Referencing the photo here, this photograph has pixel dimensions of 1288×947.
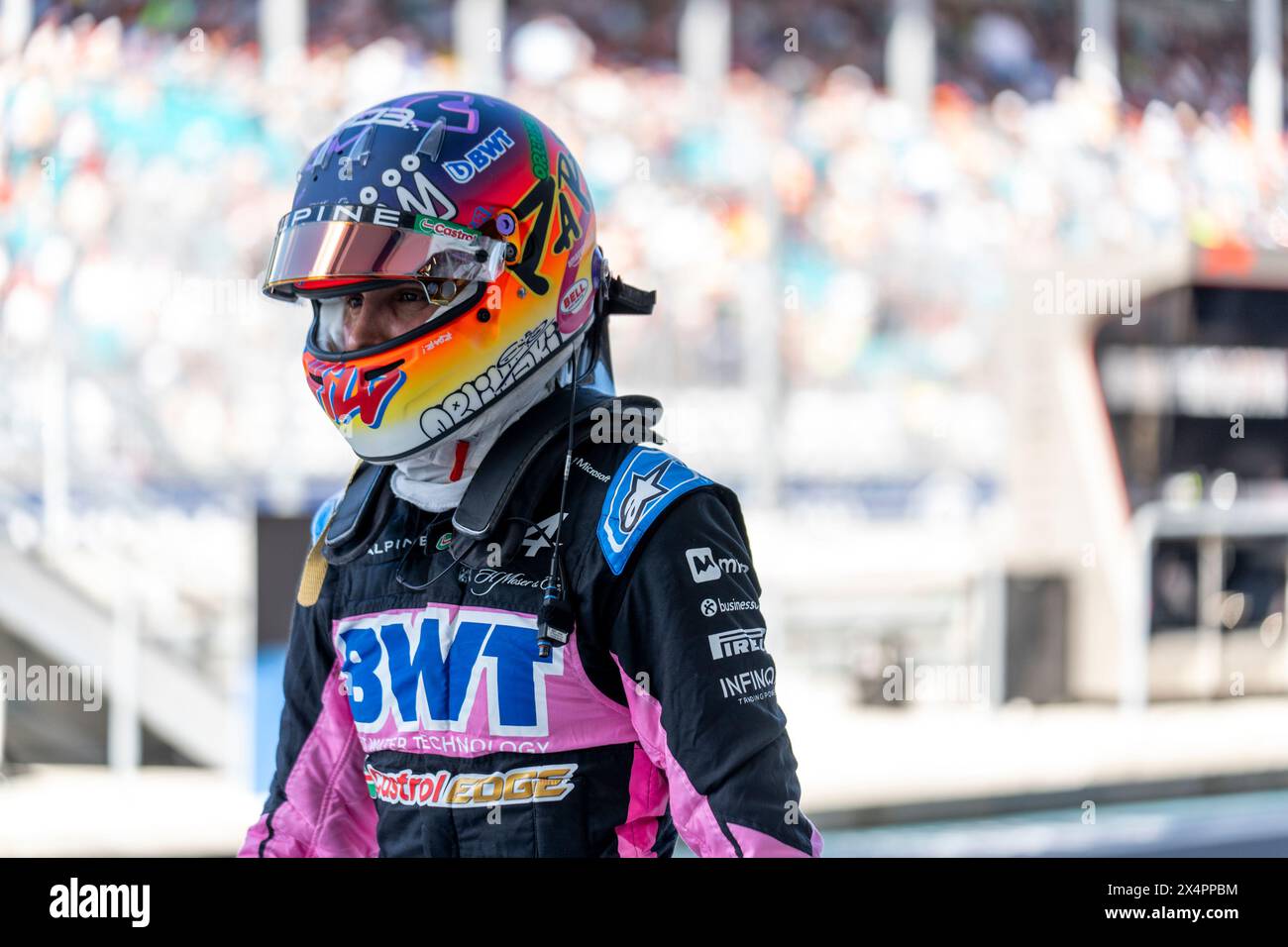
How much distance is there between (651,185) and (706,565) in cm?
589

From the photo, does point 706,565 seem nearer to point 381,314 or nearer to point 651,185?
point 381,314

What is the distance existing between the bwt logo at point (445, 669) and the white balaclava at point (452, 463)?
13 centimetres

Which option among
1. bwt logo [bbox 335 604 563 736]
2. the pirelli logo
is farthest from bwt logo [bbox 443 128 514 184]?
the pirelli logo

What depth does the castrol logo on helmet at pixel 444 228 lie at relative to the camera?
4.82ft

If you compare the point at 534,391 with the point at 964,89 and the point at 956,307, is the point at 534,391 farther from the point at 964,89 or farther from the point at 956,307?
the point at 964,89

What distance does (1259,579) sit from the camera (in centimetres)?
638

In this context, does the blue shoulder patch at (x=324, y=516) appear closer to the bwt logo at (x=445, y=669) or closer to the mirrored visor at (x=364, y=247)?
the bwt logo at (x=445, y=669)

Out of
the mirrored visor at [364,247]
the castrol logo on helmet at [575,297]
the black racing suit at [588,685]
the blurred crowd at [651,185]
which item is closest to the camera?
the black racing suit at [588,685]

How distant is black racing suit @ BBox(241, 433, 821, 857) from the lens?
1337 millimetres

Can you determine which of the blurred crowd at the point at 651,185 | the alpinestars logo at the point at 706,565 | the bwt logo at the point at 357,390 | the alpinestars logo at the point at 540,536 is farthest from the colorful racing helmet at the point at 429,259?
the blurred crowd at the point at 651,185

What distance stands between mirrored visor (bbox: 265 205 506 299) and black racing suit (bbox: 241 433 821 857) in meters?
0.26

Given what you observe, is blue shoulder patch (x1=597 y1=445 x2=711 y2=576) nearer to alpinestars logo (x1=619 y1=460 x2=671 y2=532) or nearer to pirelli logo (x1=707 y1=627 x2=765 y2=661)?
alpinestars logo (x1=619 y1=460 x2=671 y2=532)

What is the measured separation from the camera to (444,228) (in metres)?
1.48
